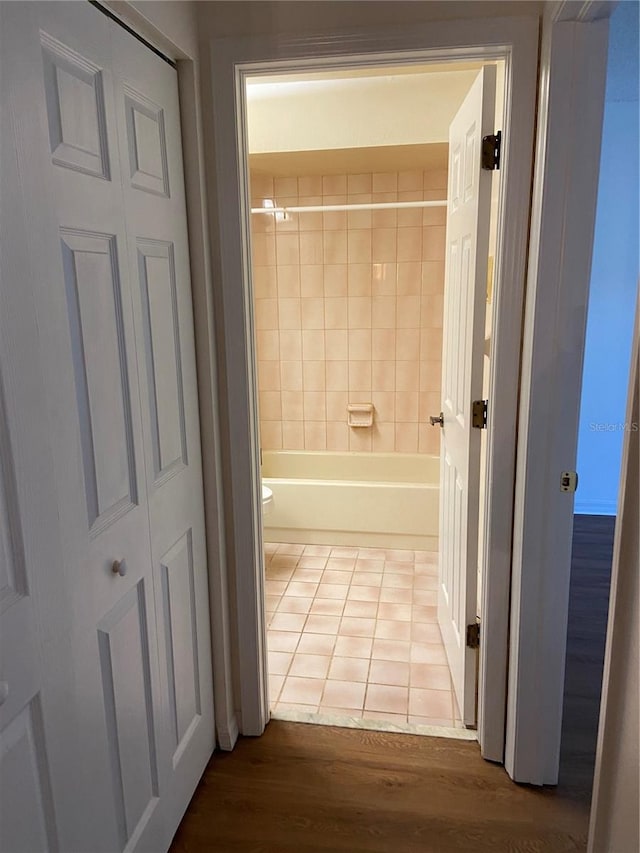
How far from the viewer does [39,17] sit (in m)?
1.04

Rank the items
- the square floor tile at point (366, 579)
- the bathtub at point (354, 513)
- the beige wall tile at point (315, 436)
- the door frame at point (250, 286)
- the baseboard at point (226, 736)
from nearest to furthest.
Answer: the door frame at point (250, 286), the baseboard at point (226, 736), the square floor tile at point (366, 579), the bathtub at point (354, 513), the beige wall tile at point (315, 436)

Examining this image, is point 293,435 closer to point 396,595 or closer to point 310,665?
point 396,595

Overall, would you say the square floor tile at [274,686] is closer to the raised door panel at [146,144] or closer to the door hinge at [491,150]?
the raised door panel at [146,144]

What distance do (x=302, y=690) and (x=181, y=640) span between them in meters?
0.80

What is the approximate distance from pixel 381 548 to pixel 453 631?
131 cm

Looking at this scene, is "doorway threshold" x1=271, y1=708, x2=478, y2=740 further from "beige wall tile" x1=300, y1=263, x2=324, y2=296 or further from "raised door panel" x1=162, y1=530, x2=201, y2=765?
"beige wall tile" x1=300, y1=263, x2=324, y2=296

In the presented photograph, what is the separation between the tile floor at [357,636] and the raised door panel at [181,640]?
50 cm

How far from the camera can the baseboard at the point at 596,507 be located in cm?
433

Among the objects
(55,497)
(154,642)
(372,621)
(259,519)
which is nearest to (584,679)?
(372,621)

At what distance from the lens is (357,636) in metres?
2.70

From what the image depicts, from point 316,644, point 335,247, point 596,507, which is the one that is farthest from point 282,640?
point 596,507

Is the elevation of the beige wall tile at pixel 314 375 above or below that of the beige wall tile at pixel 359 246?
below

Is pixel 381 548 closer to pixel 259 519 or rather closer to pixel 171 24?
pixel 259 519

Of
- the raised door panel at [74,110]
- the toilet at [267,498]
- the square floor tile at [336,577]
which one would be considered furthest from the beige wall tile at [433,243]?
the raised door panel at [74,110]
